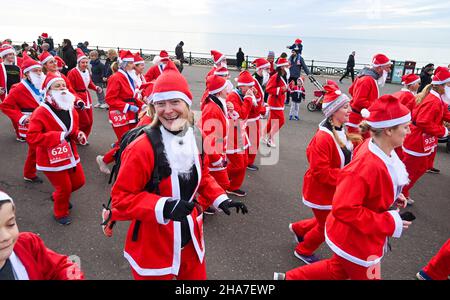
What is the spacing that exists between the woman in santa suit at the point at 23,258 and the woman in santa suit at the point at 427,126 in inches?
199

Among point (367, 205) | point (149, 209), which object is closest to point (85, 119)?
point (149, 209)

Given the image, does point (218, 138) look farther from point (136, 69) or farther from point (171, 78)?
point (136, 69)

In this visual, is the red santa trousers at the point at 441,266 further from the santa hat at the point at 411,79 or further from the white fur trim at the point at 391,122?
the santa hat at the point at 411,79

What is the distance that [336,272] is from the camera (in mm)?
2863

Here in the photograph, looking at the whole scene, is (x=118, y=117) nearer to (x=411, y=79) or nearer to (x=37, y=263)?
(x=37, y=263)

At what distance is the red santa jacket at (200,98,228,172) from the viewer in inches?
173

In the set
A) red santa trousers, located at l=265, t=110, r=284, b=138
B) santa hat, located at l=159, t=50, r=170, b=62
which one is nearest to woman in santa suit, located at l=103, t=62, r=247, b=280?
red santa trousers, located at l=265, t=110, r=284, b=138

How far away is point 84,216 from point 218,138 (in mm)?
2321

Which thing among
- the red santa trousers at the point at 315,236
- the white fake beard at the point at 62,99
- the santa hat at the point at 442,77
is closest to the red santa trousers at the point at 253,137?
the red santa trousers at the point at 315,236

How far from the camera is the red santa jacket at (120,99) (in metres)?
6.15

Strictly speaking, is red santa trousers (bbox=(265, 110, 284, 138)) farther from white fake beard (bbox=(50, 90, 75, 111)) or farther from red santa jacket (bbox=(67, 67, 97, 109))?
white fake beard (bbox=(50, 90, 75, 111))

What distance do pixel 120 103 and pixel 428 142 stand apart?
5296 mm

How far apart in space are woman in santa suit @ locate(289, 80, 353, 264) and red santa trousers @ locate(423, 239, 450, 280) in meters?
1.18
